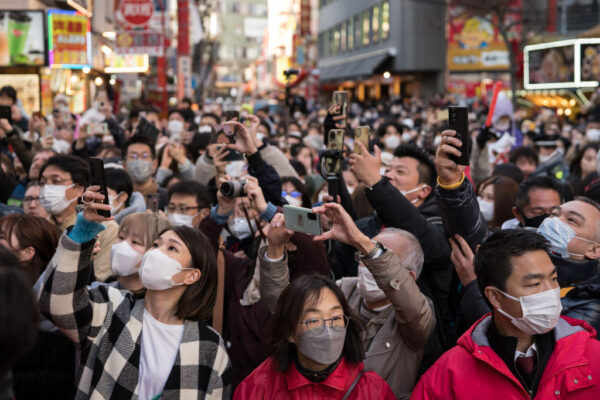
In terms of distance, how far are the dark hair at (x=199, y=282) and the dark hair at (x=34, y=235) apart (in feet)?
2.90

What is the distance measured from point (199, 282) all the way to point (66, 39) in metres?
14.0

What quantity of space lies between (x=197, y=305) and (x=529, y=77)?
2558 centimetres

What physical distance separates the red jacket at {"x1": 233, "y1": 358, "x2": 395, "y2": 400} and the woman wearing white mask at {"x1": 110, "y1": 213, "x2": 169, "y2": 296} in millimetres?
922

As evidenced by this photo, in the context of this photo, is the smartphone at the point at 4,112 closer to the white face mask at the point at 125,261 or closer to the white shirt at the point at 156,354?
the white face mask at the point at 125,261

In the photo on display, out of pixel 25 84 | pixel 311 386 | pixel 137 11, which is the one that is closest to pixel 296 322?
pixel 311 386

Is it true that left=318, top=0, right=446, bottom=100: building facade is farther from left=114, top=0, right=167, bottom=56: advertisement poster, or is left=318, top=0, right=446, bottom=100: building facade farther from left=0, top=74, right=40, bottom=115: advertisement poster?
left=0, top=74, right=40, bottom=115: advertisement poster

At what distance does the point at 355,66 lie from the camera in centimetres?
5088

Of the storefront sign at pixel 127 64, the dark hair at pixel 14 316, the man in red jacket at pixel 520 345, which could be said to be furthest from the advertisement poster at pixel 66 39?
the dark hair at pixel 14 316

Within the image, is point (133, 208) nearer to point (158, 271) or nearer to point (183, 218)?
point (183, 218)

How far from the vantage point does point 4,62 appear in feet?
53.2

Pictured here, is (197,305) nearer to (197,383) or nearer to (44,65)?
(197,383)

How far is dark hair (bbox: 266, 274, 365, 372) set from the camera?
3248 millimetres

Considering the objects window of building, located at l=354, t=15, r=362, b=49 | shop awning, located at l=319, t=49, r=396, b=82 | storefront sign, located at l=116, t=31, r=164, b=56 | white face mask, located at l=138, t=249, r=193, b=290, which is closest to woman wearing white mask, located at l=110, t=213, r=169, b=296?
white face mask, located at l=138, t=249, r=193, b=290

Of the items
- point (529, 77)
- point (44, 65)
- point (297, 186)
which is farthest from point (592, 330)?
point (529, 77)
